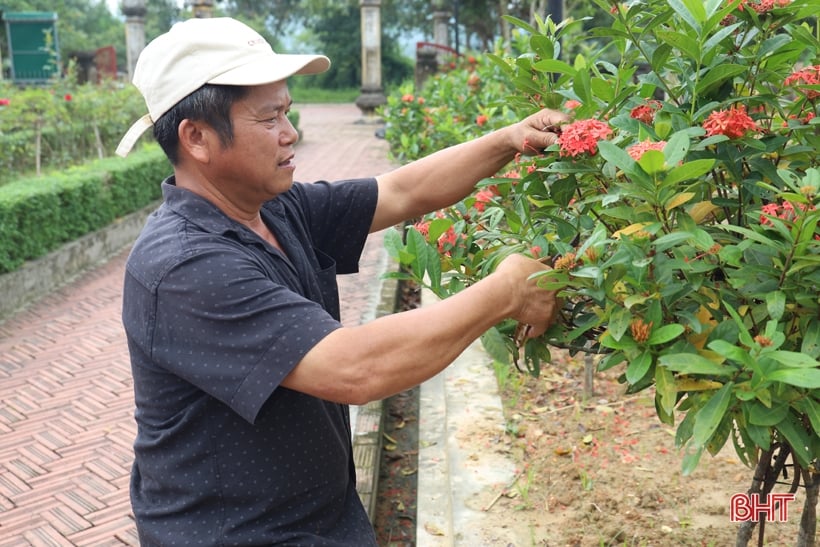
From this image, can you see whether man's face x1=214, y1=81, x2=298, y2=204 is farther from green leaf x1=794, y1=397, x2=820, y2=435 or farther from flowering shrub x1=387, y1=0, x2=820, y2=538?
green leaf x1=794, y1=397, x2=820, y2=435

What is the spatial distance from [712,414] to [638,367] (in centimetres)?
16

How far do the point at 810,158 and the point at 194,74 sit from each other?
145 cm

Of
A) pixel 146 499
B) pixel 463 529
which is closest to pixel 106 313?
pixel 463 529

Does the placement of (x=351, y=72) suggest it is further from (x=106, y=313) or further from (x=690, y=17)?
(x=690, y=17)

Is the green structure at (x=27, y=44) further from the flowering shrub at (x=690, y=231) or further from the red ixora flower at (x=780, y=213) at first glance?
the red ixora flower at (x=780, y=213)

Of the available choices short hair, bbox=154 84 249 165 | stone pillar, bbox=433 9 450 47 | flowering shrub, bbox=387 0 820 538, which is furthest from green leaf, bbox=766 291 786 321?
stone pillar, bbox=433 9 450 47

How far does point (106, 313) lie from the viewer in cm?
724

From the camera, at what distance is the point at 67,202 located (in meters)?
8.43

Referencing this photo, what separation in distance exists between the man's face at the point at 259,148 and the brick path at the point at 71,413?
2.39m

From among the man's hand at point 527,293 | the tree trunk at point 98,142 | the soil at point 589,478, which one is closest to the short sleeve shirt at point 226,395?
the man's hand at point 527,293

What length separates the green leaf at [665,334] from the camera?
1544 millimetres

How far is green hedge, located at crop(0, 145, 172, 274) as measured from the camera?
7234 mm

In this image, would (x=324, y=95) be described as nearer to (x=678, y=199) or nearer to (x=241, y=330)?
(x=241, y=330)

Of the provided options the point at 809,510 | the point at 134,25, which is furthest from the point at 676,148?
the point at 134,25
